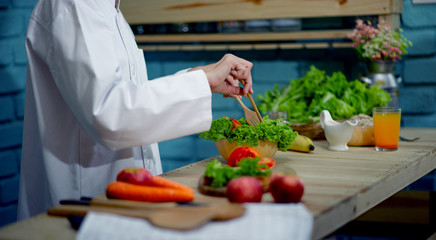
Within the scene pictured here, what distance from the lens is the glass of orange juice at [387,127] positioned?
1820 millimetres

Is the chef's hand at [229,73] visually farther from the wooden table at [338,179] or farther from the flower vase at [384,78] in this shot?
the flower vase at [384,78]

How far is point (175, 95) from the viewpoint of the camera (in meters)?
1.37

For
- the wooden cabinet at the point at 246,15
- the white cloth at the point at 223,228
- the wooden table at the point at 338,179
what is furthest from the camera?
the wooden cabinet at the point at 246,15

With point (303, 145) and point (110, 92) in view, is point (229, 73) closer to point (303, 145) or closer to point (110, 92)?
point (303, 145)

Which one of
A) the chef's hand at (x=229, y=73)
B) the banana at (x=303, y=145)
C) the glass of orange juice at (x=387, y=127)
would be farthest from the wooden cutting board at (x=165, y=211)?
the glass of orange juice at (x=387, y=127)

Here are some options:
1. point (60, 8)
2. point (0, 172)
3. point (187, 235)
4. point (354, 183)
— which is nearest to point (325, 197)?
point (354, 183)

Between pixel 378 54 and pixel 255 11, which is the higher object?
pixel 255 11

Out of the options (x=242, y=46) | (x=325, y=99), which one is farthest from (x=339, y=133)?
(x=242, y=46)

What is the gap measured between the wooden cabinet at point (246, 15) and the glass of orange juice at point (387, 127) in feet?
2.51

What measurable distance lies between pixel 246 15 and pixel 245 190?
1714 millimetres

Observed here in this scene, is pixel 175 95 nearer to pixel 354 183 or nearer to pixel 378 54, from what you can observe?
pixel 354 183

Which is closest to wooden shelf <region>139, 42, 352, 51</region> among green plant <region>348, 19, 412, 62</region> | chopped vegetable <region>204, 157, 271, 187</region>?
green plant <region>348, 19, 412, 62</region>

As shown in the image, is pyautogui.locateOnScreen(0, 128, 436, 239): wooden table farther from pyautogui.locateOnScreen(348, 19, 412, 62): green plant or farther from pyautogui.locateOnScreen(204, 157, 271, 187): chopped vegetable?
pyautogui.locateOnScreen(348, 19, 412, 62): green plant

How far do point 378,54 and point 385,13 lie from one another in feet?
0.83
